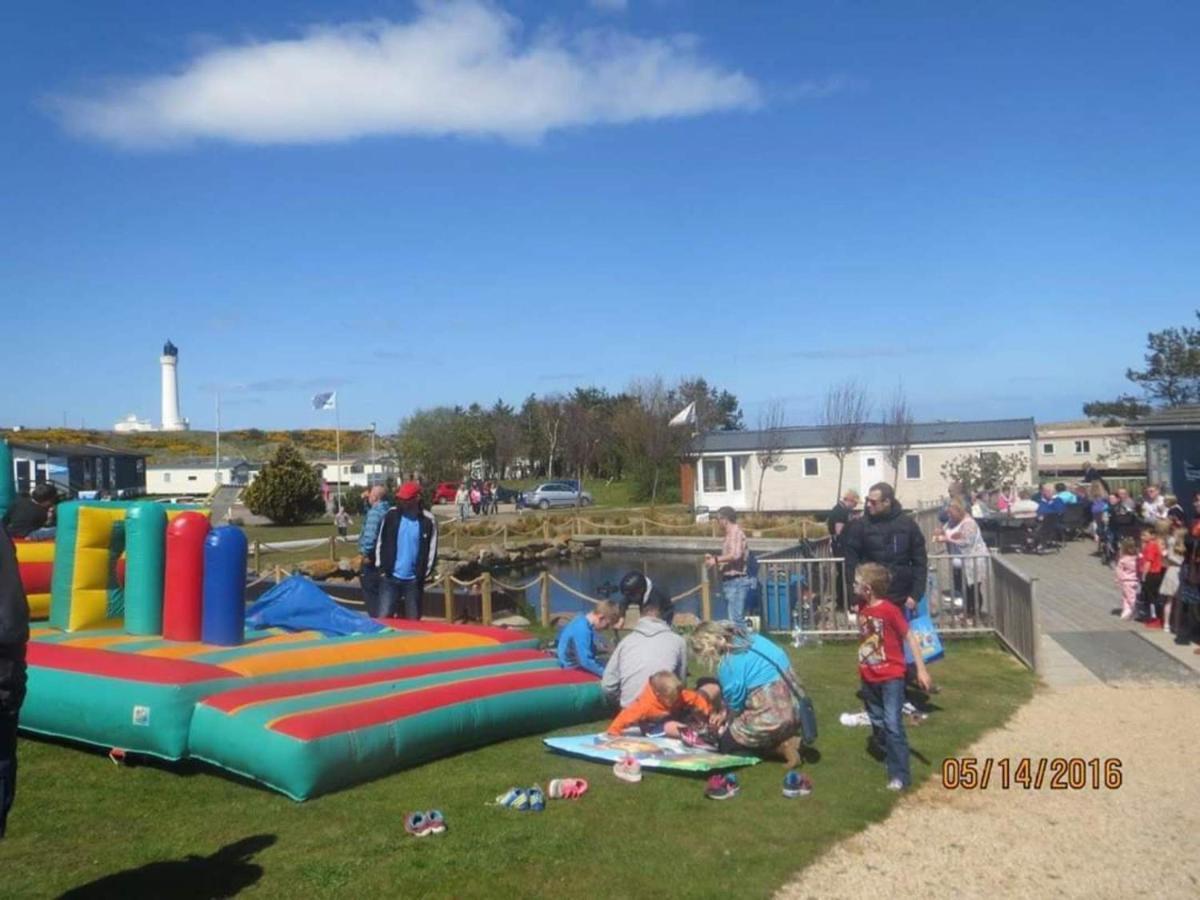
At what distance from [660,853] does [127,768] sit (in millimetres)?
3953

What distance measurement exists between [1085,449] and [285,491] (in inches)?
1822

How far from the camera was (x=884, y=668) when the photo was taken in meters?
7.05

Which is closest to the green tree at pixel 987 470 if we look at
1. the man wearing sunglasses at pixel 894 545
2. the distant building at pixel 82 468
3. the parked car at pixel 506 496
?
the parked car at pixel 506 496

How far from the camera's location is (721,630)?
753 cm

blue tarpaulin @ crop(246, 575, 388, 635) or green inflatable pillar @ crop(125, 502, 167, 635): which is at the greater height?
green inflatable pillar @ crop(125, 502, 167, 635)

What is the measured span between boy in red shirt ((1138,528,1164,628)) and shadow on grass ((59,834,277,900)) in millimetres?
11208

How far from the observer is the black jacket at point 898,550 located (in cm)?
905

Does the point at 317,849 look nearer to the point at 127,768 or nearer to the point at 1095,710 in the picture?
the point at 127,768

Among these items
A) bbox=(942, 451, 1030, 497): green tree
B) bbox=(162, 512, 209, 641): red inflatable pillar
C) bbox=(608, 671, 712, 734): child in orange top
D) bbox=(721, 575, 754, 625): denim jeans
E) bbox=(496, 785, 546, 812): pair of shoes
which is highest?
bbox=(942, 451, 1030, 497): green tree

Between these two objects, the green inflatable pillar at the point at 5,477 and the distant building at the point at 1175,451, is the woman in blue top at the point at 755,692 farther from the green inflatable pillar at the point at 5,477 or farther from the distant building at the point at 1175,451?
the distant building at the point at 1175,451

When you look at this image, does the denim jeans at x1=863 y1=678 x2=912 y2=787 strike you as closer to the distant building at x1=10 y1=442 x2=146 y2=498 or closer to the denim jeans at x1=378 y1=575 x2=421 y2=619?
the denim jeans at x1=378 y1=575 x2=421 y2=619

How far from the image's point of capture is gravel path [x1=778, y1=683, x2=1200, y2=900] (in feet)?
17.7

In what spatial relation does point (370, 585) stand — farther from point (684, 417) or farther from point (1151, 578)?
point (684, 417)

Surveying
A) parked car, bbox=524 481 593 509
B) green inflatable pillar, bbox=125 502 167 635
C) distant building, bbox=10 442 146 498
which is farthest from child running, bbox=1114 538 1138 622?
distant building, bbox=10 442 146 498
